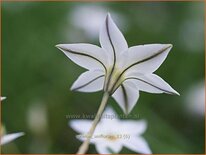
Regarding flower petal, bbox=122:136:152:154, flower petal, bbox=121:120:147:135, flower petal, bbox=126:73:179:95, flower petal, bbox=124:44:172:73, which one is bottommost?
flower petal, bbox=121:120:147:135

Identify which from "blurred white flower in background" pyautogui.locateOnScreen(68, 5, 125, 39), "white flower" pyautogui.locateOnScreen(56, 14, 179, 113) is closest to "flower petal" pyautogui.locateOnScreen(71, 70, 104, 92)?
"white flower" pyautogui.locateOnScreen(56, 14, 179, 113)

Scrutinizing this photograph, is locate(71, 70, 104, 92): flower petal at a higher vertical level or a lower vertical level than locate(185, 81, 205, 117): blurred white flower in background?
higher

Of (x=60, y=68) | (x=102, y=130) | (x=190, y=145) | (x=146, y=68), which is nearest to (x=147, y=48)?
(x=146, y=68)

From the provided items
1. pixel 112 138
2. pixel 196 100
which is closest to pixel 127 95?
pixel 112 138

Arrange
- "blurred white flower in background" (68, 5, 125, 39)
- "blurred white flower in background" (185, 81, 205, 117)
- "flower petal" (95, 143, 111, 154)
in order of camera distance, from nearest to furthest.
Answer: "flower petal" (95, 143, 111, 154) → "blurred white flower in background" (185, 81, 205, 117) → "blurred white flower in background" (68, 5, 125, 39)

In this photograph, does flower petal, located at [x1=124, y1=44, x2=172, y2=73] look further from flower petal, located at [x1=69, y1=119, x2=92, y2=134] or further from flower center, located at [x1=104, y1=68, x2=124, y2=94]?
flower petal, located at [x1=69, y1=119, x2=92, y2=134]

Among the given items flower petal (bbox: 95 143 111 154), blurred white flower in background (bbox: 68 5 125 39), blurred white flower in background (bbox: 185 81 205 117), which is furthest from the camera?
blurred white flower in background (bbox: 68 5 125 39)

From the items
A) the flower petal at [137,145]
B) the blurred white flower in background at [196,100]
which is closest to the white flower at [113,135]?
the flower petal at [137,145]

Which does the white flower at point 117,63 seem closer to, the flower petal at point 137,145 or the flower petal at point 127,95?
the flower petal at point 127,95
